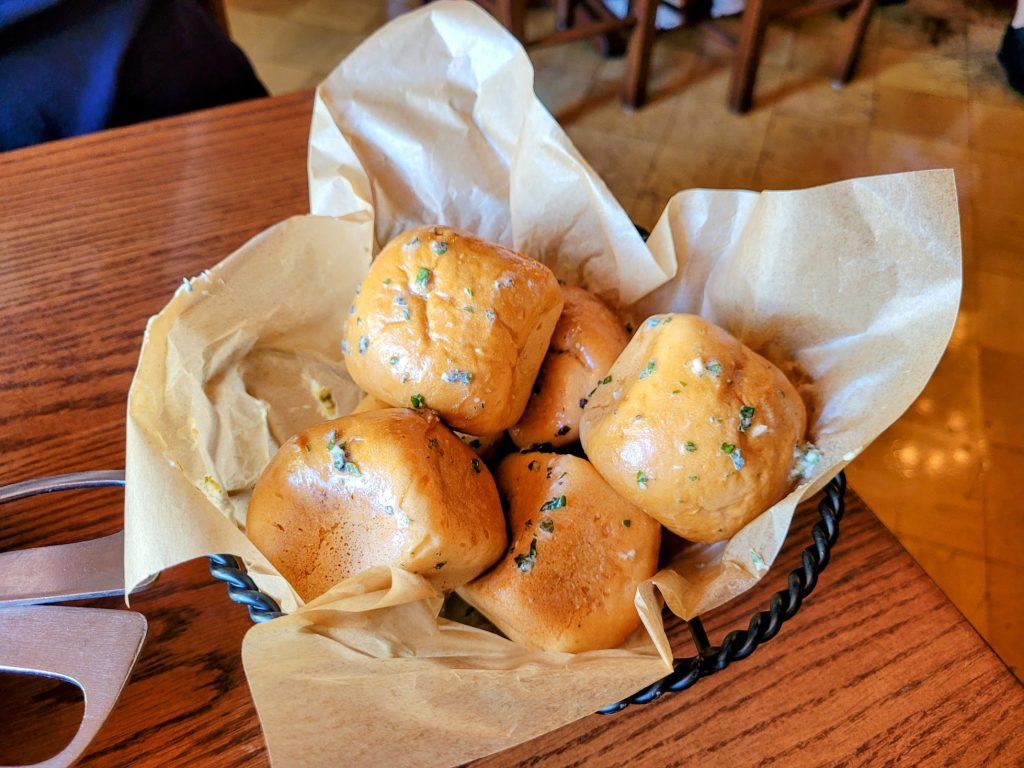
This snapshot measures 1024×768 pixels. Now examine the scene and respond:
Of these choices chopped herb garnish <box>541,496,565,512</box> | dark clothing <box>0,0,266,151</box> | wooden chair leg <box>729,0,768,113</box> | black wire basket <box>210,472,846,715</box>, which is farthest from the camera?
wooden chair leg <box>729,0,768,113</box>

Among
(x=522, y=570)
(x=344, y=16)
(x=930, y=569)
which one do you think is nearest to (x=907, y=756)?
(x=522, y=570)

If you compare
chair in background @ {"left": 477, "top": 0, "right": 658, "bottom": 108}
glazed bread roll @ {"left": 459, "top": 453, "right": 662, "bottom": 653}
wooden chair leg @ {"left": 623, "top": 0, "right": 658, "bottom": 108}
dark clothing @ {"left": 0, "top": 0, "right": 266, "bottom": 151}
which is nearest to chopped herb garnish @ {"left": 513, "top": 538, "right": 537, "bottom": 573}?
glazed bread roll @ {"left": 459, "top": 453, "right": 662, "bottom": 653}

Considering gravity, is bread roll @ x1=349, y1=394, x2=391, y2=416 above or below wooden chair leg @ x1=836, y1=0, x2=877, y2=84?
above

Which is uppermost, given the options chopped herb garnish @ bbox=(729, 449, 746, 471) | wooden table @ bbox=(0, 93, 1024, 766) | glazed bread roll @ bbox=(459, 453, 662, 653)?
chopped herb garnish @ bbox=(729, 449, 746, 471)

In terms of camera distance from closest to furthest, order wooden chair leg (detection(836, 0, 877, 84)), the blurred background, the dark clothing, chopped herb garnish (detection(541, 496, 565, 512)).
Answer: chopped herb garnish (detection(541, 496, 565, 512)) → the dark clothing → the blurred background → wooden chair leg (detection(836, 0, 877, 84))

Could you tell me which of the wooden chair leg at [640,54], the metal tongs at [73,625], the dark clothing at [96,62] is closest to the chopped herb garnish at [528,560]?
the metal tongs at [73,625]

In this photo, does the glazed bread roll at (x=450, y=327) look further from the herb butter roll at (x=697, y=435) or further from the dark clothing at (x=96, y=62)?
the dark clothing at (x=96, y=62)

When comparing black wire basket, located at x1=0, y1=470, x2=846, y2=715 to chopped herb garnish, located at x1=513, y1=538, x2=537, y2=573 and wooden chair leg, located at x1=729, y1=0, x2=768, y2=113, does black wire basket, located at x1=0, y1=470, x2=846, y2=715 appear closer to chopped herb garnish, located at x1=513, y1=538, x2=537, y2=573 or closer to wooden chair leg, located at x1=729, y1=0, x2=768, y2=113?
chopped herb garnish, located at x1=513, y1=538, x2=537, y2=573
